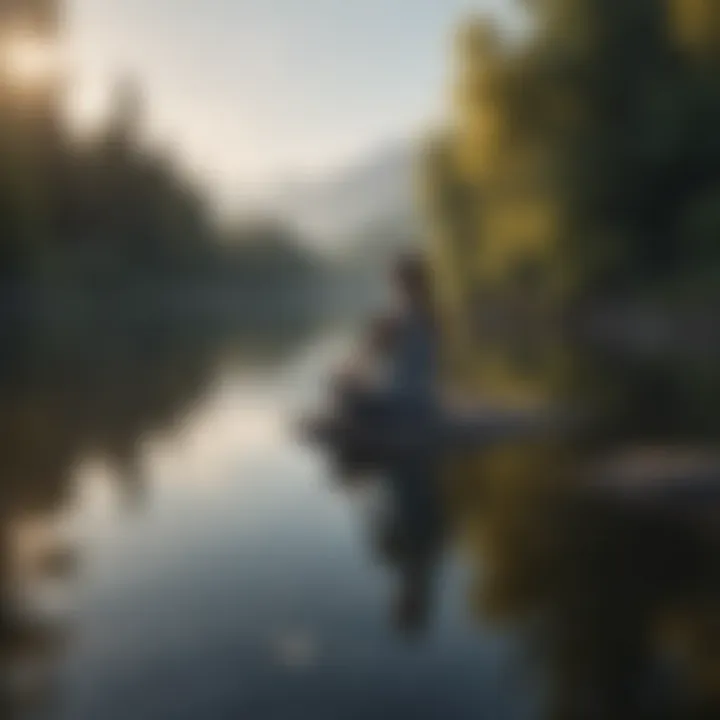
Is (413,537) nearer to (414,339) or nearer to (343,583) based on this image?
(343,583)

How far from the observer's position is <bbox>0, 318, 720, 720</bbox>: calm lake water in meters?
3.47

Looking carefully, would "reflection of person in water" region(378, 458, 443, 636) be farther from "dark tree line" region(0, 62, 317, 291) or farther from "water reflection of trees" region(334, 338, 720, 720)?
"dark tree line" region(0, 62, 317, 291)

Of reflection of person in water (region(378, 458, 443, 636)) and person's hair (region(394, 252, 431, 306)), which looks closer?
reflection of person in water (region(378, 458, 443, 636))

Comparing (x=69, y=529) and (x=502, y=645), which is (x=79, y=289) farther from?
(x=502, y=645)

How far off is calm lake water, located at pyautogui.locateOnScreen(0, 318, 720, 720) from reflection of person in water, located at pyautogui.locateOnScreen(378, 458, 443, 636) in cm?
2

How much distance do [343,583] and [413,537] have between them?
2.53 feet

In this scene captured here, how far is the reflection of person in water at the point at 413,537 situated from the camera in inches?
170

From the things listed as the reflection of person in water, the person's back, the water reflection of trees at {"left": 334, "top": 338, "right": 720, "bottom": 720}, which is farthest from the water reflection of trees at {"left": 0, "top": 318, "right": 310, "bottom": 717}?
the person's back

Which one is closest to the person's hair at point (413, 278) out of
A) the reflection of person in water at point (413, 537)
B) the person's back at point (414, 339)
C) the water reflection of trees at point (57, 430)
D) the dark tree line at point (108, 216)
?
the person's back at point (414, 339)

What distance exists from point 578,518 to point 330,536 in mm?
1269

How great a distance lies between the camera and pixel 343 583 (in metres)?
4.72

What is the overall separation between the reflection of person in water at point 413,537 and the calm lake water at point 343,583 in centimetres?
2

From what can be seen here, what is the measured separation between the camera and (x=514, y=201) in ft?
72.2

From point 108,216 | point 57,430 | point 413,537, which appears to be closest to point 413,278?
point 413,537
